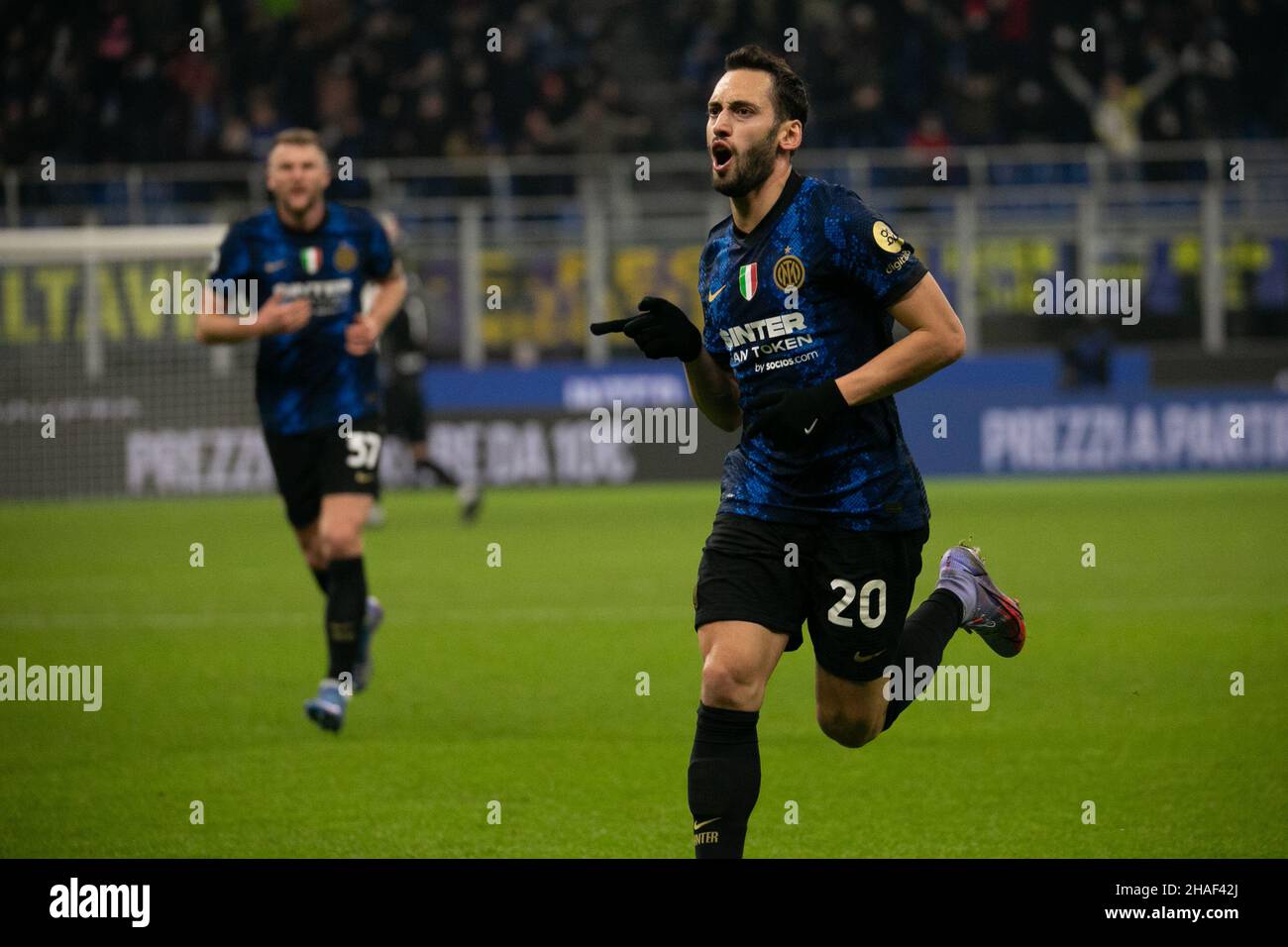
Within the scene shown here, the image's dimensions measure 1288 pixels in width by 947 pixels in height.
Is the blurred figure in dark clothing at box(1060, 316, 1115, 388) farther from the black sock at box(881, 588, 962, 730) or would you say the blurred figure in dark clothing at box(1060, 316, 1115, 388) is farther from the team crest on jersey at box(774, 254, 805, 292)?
the team crest on jersey at box(774, 254, 805, 292)

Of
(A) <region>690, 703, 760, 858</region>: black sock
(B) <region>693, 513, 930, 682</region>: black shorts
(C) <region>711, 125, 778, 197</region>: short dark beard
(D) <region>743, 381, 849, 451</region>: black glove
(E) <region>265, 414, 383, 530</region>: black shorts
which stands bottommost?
(A) <region>690, 703, 760, 858</region>: black sock

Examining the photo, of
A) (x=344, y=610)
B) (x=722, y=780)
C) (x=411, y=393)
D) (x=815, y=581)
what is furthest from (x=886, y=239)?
(x=411, y=393)

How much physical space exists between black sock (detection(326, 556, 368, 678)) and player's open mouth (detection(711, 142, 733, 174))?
3.58m

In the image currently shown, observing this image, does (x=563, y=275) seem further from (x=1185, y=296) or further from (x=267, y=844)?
(x=267, y=844)

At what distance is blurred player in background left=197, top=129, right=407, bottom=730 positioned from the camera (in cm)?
840

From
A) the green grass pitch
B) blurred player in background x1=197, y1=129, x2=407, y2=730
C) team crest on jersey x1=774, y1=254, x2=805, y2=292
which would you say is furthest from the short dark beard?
blurred player in background x1=197, y1=129, x2=407, y2=730

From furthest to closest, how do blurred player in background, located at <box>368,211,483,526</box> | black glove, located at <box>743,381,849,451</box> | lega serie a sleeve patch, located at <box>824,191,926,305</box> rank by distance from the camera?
blurred player in background, located at <box>368,211,483,526</box> < lega serie a sleeve patch, located at <box>824,191,926,305</box> < black glove, located at <box>743,381,849,451</box>

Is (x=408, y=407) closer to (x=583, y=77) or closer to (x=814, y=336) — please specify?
(x=583, y=77)

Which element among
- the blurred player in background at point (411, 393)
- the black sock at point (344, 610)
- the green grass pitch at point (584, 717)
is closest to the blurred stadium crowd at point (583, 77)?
the blurred player in background at point (411, 393)

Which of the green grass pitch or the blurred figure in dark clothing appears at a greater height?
the blurred figure in dark clothing

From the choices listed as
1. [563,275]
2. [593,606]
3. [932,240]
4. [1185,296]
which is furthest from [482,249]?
→ [593,606]

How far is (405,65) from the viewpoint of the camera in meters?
25.3

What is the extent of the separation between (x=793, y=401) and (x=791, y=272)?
1.34 ft

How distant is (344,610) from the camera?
8242 mm
